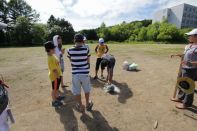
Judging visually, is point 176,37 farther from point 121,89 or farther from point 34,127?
point 34,127

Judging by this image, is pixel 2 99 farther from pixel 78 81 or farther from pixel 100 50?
pixel 100 50

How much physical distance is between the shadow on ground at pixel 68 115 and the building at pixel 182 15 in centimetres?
6860

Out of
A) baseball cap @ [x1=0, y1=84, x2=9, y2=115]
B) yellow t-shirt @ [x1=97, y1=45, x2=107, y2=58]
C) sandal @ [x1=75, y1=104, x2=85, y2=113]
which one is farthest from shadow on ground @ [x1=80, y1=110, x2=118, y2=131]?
yellow t-shirt @ [x1=97, y1=45, x2=107, y2=58]

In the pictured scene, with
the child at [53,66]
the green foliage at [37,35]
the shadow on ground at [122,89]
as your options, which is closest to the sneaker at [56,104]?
the child at [53,66]

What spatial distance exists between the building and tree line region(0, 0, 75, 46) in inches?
1541

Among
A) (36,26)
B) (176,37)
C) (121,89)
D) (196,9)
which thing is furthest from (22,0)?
(196,9)

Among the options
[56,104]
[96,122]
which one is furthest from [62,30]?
[96,122]

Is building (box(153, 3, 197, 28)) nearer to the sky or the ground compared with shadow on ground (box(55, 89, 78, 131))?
nearer to the sky

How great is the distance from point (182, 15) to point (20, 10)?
52.5m

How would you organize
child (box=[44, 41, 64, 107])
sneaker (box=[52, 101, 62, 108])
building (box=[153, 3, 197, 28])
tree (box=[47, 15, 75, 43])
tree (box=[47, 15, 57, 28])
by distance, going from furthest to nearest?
building (box=[153, 3, 197, 28])
tree (box=[47, 15, 57, 28])
tree (box=[47, 15, 75, 43])
sneaker (box=[52, 101, 62, 108])
child (box=[44, 41, 64, 107])

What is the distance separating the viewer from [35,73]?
900 cm

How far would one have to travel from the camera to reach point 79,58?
4.25 m

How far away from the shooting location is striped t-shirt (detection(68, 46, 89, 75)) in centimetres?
422

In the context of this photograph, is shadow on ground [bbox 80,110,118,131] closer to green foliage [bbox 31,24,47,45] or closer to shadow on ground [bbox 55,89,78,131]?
shadow on ground [bbox 55,89,78,131]
